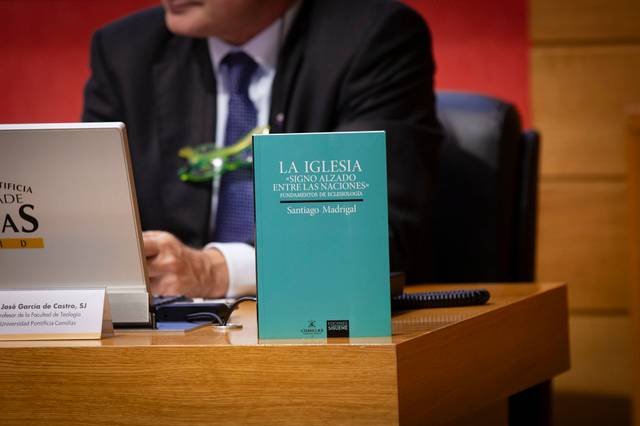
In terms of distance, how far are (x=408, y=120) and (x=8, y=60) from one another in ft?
5.31

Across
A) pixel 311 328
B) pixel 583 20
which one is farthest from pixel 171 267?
pixel 583 20

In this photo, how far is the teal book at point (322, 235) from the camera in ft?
3.22

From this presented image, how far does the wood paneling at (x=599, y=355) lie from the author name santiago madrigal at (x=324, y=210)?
2041 millimetres

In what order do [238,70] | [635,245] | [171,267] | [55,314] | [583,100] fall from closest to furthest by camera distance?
[55,314] < [171,267] < [635,245] < [238,70] < [583,100]

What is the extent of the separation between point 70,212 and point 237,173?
993 mm

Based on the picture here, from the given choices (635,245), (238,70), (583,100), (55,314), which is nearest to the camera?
(55,314)

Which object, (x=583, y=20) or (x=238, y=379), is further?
(x=583, y=20)

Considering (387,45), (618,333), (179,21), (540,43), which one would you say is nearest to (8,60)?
(179,21)

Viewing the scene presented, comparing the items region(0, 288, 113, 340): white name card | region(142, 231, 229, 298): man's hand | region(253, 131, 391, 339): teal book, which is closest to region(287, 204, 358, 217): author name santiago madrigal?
region(253, 131, 391, 339): teal book

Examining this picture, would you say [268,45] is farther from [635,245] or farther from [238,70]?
[635,245]

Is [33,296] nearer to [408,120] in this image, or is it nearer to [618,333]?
[408,120]

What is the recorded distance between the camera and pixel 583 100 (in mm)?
2850

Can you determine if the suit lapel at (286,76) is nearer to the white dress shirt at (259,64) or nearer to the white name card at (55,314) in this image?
the white dress shirt at (259,64)

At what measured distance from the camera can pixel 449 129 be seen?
2.17 m
